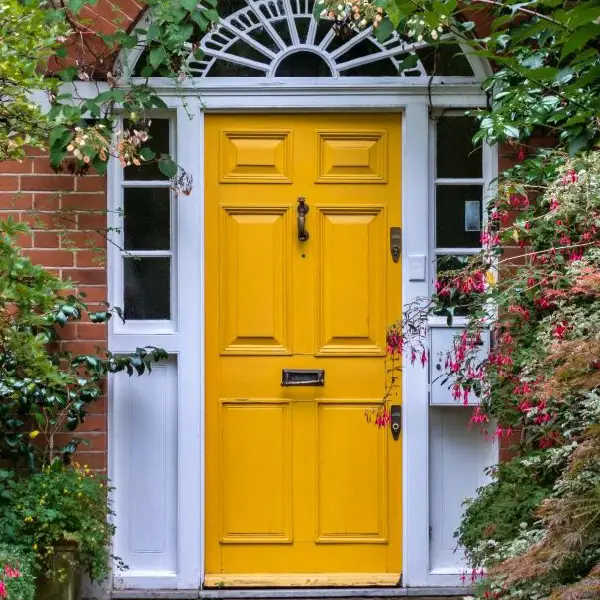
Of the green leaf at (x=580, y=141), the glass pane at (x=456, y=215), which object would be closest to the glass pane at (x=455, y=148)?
the glass pane at (x=456, y=215)

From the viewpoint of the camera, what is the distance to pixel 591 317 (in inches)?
159

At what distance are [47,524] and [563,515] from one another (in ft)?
8.45

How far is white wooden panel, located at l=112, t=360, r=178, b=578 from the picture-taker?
573 cm

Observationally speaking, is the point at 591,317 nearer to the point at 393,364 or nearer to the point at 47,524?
the point at 393,364

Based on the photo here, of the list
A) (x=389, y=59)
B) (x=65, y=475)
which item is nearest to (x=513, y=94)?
(x=389, y=59)

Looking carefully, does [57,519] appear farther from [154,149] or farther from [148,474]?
[154,149]

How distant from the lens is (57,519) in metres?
4.98

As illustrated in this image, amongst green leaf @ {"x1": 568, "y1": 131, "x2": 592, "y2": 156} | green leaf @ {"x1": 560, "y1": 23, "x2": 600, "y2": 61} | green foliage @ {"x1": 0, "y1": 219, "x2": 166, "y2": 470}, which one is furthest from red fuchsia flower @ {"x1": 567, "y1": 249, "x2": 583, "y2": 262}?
green foliage @ {"x1": 0, "y1": 219, "x2": 166, "y2": 470}

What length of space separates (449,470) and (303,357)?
967mm

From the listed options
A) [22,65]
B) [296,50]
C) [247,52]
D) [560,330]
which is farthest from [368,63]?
[560,330]

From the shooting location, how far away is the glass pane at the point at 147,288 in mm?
5750

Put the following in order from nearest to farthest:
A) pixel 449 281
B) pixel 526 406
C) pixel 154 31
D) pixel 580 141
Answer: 1. pixel 526 406
2. pixel 580 141
3. pixel 449 281
4. pixel 154 31

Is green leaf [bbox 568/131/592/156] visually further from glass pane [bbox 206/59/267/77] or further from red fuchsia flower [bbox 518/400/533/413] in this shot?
glass pane [bbox 206/59/267/77]

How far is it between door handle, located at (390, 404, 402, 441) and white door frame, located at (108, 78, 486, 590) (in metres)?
0.04
